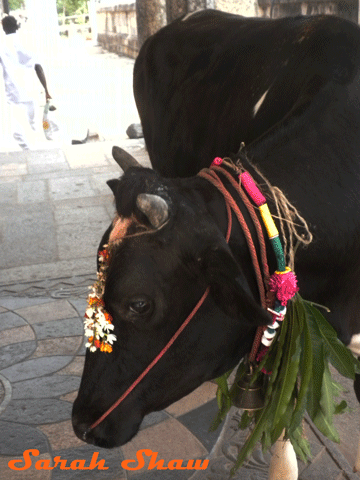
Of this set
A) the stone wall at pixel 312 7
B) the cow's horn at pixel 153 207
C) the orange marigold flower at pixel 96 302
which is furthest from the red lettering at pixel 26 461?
the stone wall at pixel 312 7

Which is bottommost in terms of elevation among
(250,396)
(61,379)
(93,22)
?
(93,22)

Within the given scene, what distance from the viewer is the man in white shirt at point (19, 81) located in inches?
378

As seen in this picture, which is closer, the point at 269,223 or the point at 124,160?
the point at 269,223

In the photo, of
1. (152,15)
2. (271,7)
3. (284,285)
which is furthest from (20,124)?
(284,285)

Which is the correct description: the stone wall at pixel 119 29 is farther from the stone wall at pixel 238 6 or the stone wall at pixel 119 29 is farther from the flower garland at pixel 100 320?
the flower garland at pixel 100 320

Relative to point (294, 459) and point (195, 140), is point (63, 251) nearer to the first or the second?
Result: point (195, 140)

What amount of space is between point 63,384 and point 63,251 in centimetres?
212

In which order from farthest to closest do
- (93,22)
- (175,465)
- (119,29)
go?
(93,22)
(119,29)
(175,465)

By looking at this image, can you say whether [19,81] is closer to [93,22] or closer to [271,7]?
[271,7]

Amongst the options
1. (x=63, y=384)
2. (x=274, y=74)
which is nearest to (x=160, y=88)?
(x=274, y=74)

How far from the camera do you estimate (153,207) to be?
1.60m

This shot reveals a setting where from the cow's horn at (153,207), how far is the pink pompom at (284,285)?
36 cm

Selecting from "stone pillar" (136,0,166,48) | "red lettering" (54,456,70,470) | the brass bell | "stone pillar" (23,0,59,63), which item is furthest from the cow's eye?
"stone pillar" (23,0,59,63)

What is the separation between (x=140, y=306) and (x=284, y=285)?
40 centimetres
